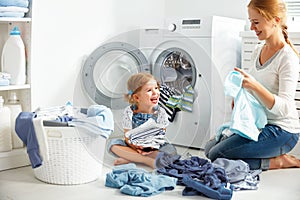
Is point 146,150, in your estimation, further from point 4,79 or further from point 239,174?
point 4,79

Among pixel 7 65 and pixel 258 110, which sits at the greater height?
pixel 7 65

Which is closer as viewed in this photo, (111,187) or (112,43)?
(111,187)

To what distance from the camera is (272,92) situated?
2646mm

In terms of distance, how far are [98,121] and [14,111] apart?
574 millimetres

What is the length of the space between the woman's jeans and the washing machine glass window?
1.41 ft

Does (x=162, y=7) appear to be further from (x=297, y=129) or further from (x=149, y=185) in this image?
(x=149, y=185)

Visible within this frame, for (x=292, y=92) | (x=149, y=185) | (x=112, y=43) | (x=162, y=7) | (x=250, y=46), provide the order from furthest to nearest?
(x=162, y=7) < (x=250, y=46) < (x=112, y=43) < (x=292, y=92) < (x=149, y=185)

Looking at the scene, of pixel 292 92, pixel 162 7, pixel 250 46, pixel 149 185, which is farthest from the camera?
pixel 162 7

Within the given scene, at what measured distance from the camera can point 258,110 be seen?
2629 millimetres

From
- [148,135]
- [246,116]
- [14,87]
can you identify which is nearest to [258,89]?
[246,116]

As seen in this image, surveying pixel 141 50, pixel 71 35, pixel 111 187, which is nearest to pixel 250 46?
pixel 141 50

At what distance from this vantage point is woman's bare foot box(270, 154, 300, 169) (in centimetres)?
271

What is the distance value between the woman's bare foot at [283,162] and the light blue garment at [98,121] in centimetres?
96

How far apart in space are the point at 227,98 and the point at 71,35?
1.12 meters
